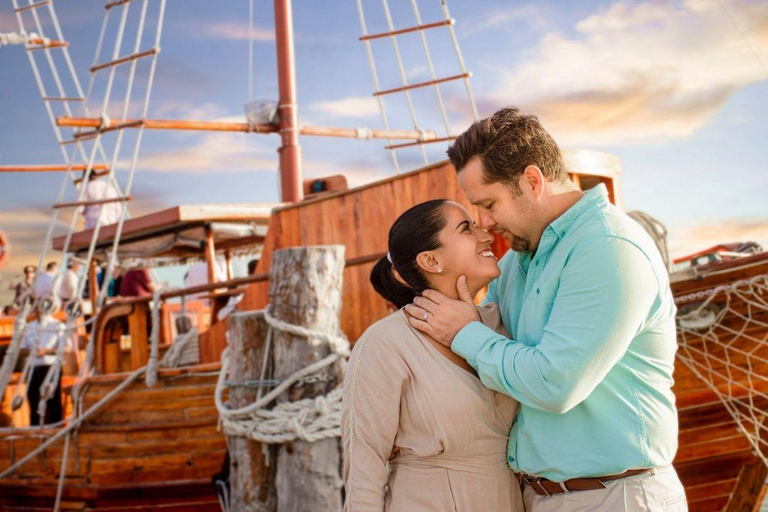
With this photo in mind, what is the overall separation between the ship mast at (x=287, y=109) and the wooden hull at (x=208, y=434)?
4541 mm


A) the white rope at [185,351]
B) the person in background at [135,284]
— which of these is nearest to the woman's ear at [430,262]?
the white rope at [185,351]

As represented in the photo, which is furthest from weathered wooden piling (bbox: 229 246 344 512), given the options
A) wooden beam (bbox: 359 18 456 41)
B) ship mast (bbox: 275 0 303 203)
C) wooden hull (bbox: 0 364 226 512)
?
wooden beam (bbox: 359 18 456 41)

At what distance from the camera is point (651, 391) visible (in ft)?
6.19

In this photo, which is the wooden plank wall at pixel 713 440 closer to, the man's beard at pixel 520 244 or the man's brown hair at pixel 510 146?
the man's beard at pixel 520 244

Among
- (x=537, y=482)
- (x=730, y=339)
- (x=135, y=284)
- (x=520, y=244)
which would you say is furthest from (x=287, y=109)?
(x=537, y=482)

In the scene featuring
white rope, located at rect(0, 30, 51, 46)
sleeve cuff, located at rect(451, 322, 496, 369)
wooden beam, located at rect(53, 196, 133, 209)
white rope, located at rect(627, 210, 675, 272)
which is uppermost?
white rope, located at rect(0, 30, 51, 46)

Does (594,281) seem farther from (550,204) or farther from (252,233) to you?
(252,233)

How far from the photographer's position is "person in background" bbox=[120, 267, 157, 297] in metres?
9.36

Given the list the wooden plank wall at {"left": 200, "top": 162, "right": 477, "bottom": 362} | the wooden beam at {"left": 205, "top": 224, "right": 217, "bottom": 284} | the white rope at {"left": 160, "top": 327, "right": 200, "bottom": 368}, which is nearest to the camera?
the wooden plank wall at {"left": 200, "top": 162, "right": 477, "bottom": 362}

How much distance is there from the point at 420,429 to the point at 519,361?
39 cm

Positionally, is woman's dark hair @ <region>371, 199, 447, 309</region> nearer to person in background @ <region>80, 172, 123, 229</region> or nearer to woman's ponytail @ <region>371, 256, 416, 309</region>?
woman's ponytail @ <region>371, 256, 416, 309</region>

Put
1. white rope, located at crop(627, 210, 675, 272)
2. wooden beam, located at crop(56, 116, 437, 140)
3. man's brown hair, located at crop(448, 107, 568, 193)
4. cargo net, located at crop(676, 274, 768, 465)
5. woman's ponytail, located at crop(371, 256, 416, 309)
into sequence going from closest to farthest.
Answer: man's brown hair, located at crop(448, 107, 568, 193), woman's ponytail, located at crop(371, 256, 416, 309), cargo net, located at crop(676, 274, 768, 465), white rope, located at crop(627, 210, 675, 272), wooden beam, located at crop(56, 116, 437, 140)

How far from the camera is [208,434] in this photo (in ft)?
18.0

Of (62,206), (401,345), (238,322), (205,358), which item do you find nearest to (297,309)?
(238,322)
